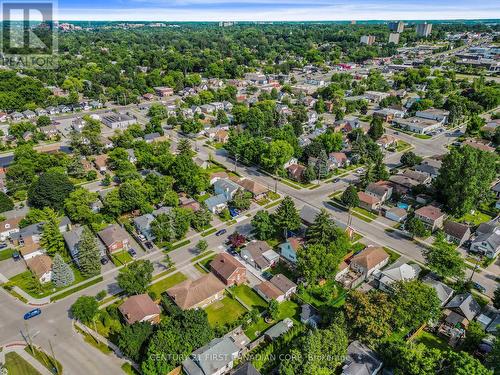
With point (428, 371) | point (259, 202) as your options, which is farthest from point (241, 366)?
point (259, 202)

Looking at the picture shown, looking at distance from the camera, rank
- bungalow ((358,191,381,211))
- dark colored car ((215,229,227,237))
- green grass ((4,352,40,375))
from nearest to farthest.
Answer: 1. green grass ((4,352,40,375))
2. dark colored car ((215,229,227,237))
3. bungalow ((358,191,381,211))

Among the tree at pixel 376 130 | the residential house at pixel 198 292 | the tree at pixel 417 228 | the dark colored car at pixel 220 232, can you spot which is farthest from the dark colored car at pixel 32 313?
the tree at pixel 376 130

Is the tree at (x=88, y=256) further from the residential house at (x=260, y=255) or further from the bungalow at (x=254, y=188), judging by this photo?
the bungalow at (x=254, y=188)

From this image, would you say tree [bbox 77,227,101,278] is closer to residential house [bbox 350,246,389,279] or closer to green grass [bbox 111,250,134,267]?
green grass [bbox 111,250,134,267]

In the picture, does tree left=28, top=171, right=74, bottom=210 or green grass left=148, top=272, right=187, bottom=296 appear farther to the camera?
tree left=28, top=171, right=74, bottom=210

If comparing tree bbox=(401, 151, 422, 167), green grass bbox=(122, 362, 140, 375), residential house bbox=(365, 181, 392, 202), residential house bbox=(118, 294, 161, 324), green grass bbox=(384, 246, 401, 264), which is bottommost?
green grass bbox=(122, 362, 140, 375)

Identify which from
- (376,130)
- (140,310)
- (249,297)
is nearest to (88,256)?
(140,310)

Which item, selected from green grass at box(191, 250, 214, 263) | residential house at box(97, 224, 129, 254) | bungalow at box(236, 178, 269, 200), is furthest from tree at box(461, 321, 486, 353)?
residential house at box(97, 224, 129, 254)

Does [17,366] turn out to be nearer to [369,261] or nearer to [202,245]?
[202,245]
